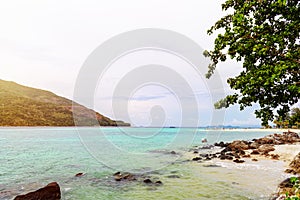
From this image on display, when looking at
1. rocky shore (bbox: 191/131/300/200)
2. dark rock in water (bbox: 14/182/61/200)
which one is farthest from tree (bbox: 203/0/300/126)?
dark rock in water (bbox: 14/182/61/200)

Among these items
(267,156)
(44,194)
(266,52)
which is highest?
(266,52)

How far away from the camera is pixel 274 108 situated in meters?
9.82

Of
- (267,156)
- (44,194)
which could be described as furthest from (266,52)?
(267,156)

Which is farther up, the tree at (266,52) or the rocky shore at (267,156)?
the tree at (266,52)

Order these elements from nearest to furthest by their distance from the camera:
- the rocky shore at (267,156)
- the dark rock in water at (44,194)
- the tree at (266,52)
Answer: the tree at (266,52) < the dark rock in water at (44,194) < the rocky shore at (267,156)

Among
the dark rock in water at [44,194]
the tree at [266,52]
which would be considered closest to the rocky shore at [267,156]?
the tree at [266,52]

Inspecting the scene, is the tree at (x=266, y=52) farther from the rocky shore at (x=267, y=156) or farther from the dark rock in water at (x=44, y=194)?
the dark rock in water at (x=44, y=194)

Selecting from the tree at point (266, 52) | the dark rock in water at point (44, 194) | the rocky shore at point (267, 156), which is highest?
the tree at point (266, 52)

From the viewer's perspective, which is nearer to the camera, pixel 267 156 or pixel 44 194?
pixel 44 194

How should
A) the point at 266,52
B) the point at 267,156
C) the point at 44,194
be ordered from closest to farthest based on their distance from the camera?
the point at 266,52
the point at 44,194
the point at 267,156

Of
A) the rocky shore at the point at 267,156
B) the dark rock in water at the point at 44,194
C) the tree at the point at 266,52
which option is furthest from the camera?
the rocky shore at the point at 267,156

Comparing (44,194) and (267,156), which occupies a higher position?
(267,156)

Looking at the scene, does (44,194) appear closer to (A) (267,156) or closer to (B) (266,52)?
(B) (266,52)

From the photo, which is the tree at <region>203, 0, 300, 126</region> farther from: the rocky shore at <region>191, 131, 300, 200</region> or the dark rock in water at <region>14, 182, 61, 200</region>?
the dark rock in water at <region>14, 182, 61, 200</region>
